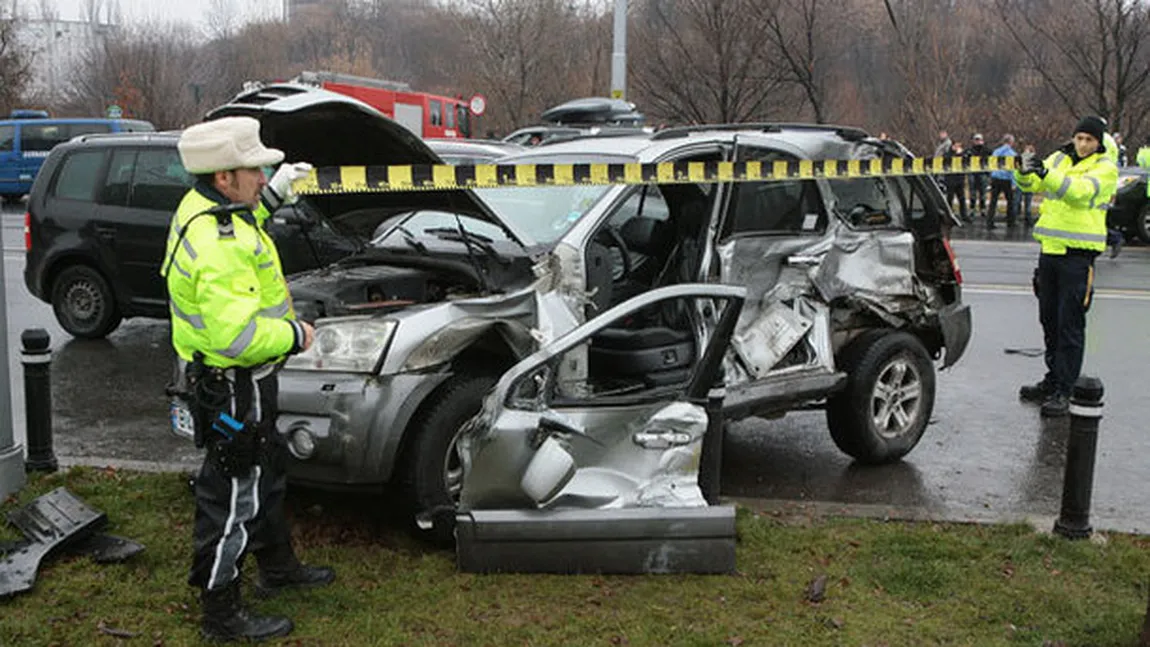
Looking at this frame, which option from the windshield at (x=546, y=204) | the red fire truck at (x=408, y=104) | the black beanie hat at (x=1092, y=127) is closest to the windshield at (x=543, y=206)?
the windshield at (x=546, y=204)

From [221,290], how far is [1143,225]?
62.9 feet

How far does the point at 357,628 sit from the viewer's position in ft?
13.3

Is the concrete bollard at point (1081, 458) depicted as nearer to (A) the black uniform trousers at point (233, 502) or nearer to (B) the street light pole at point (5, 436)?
(A) the black uniform trousers at point (233, 502)

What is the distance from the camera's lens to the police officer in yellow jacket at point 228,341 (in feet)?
12.1

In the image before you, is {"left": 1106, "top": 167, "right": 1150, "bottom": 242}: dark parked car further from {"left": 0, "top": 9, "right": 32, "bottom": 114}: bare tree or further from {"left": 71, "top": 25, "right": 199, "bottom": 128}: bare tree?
{"left": 0, "top": 9, "right": 32, "bottom": 114}: bare tree

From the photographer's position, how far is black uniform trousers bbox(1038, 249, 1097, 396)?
7527mm

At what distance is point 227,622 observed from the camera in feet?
12.9

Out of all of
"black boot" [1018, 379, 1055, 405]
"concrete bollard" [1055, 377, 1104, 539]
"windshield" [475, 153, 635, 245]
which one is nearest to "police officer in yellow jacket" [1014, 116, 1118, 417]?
"black boot" [1018, 379, 1055, 405]

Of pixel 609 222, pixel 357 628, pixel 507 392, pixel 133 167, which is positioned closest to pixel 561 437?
pixel 507 392

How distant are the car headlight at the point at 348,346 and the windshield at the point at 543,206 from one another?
41.4 inches

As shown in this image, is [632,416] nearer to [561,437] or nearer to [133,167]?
[561,437]

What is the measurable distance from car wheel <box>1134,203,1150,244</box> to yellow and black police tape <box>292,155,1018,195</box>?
14788 millimetres

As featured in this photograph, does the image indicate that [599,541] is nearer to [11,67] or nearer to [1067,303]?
[1067,303]

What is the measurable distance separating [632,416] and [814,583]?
1.02 m
